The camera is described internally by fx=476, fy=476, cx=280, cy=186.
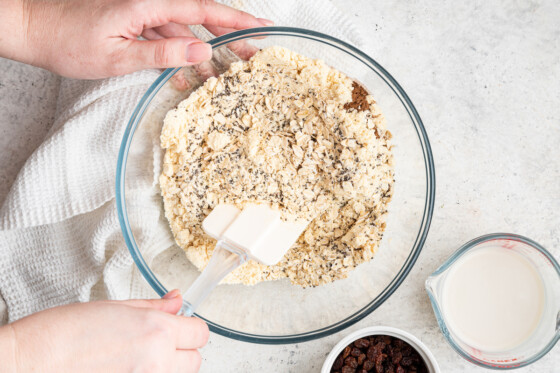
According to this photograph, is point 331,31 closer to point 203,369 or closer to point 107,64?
point 107,64

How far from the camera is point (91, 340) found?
73cm

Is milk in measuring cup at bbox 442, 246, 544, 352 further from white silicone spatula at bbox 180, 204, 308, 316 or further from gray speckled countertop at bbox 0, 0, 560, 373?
white silicone spatula at bbox 180, 204, 308, 316

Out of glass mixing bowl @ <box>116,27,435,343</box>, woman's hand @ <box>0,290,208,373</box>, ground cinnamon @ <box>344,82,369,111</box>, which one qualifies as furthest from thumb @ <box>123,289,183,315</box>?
ground cinnamon @ <box>344,82,369,111</box>

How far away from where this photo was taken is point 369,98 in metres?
0.95

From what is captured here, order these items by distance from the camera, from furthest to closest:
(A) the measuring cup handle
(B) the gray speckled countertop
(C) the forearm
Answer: (B) the gray speckled countertop < (A) the measuring cup handle < (C) the forearm

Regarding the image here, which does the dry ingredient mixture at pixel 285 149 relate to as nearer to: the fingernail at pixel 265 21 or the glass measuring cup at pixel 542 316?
the fingernail at pixel 265 21

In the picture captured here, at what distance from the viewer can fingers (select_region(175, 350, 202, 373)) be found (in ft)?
2.52

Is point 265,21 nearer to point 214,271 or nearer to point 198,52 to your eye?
point 198,52

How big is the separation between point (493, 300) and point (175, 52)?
0.87 metres

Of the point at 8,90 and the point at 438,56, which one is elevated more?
the point at 438,56

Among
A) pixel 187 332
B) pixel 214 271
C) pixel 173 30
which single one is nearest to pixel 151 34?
pixel 173 30

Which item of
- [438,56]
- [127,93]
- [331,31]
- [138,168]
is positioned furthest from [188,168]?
[438,56]

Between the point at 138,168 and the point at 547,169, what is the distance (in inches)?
36.8

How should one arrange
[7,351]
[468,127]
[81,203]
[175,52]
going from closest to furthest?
[7,351], [175,52], [81,203], [468,127]
